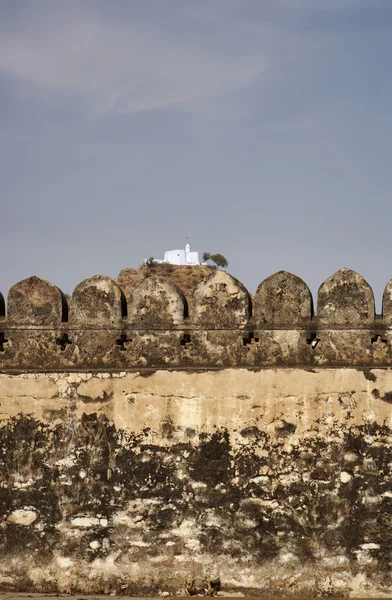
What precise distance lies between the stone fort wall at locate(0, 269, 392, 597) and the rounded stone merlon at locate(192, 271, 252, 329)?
0.5 inches

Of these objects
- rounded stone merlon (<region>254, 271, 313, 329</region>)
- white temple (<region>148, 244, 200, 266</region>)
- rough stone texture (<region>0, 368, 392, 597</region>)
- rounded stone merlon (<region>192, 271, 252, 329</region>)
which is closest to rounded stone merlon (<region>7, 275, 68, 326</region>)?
rough stone texture (<region>0, 368, 392, 597</region>)

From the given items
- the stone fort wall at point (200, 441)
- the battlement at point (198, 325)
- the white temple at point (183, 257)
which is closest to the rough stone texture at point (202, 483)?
the stone fort wall at point (200, 441)

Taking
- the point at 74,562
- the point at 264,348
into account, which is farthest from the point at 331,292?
the point at 74,562

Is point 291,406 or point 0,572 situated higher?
point 291,406

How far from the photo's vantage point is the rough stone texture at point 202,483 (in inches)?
249

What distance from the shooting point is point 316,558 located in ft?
20.7

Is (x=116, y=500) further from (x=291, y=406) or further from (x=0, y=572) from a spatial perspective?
(x=291, y=406)

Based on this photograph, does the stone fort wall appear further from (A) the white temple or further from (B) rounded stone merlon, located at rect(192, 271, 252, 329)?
(A) the white temple

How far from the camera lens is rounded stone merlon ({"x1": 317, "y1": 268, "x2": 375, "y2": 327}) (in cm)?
652

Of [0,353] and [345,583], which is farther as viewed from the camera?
[0,353]

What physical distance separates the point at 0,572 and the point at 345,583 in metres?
2.89

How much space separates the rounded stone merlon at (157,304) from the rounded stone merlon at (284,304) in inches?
26.4

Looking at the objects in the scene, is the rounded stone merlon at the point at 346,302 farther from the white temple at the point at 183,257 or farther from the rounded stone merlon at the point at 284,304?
the white temple at the point at 183,257

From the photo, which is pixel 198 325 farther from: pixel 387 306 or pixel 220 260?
pixel 220 260
